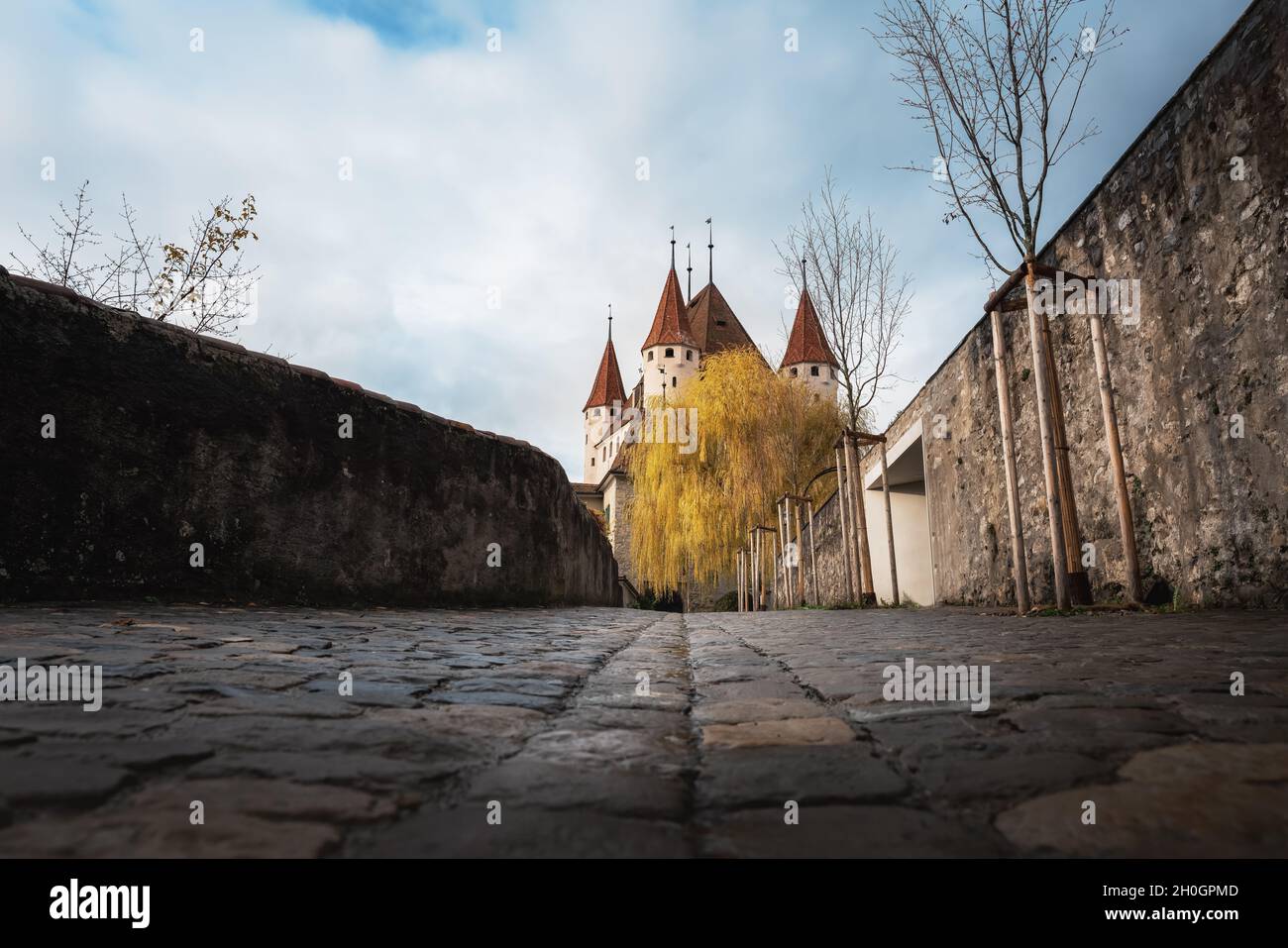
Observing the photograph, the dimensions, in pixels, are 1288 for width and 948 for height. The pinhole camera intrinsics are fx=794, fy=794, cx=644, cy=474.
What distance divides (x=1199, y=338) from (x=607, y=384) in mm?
54012

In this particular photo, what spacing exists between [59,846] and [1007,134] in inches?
450

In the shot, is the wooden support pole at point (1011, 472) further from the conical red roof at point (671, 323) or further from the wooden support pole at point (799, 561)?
the conical red roof at point (671, 323)

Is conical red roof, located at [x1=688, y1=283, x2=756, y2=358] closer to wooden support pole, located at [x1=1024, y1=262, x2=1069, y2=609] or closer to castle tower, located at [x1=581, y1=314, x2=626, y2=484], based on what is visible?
castle tower, located at [x1=581, y1=314, x2=626, y2=484]

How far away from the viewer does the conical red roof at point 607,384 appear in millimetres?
56781

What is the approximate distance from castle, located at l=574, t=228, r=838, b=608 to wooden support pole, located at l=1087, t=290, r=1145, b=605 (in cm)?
2081

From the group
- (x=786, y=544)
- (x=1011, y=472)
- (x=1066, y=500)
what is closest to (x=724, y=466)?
(x=786, y=544)

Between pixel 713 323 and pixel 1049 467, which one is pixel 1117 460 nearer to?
pixel 1049 467

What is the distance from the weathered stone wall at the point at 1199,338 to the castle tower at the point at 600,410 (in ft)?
155

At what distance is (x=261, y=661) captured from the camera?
2299mm

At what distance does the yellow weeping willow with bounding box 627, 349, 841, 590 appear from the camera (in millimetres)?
19094

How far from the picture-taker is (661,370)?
42781 millimetres

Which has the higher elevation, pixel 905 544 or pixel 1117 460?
pixel 1117 460
